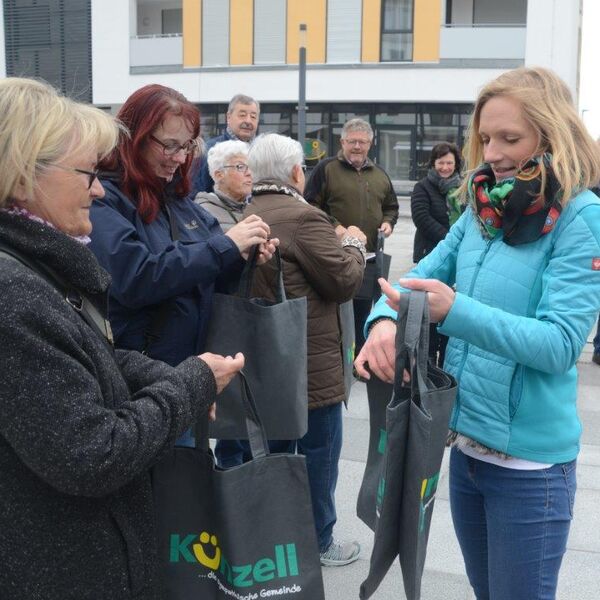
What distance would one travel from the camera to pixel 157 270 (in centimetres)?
247

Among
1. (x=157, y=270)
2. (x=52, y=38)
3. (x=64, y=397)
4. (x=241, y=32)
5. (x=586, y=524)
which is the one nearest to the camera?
(x=64, y=397)

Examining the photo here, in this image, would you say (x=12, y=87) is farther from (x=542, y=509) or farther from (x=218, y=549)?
(x=542, y=509)

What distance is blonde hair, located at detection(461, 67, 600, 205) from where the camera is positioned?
70.5 inches

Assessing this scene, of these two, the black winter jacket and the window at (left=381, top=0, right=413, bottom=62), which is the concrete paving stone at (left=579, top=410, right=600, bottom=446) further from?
the window at (left=381, top=0, right=413, bottom=62)

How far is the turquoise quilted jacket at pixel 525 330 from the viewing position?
5.75 feet

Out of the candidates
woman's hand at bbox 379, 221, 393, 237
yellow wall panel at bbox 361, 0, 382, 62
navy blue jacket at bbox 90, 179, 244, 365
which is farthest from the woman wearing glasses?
yellow wall panel at bbox 361, 0, 382, 62

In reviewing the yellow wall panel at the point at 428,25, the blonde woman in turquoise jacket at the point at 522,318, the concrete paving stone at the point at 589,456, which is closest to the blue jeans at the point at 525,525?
the blonde woman in turquoise jacket at the point at 522,318

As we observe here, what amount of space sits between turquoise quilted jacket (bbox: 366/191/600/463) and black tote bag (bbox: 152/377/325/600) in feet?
1.61

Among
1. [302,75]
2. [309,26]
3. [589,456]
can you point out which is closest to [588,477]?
[589,456]

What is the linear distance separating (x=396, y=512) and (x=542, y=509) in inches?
17.2

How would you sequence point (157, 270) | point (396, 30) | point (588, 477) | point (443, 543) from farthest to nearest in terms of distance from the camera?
point (396, 30) < point (588, 477) < point (443, 543) < point (157, 270)

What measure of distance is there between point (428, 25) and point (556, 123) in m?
25.8

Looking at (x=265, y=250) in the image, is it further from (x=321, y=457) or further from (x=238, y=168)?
(x=238, y=168)

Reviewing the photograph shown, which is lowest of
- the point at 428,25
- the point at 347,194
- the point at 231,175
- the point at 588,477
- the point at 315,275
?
the point at 588,477
